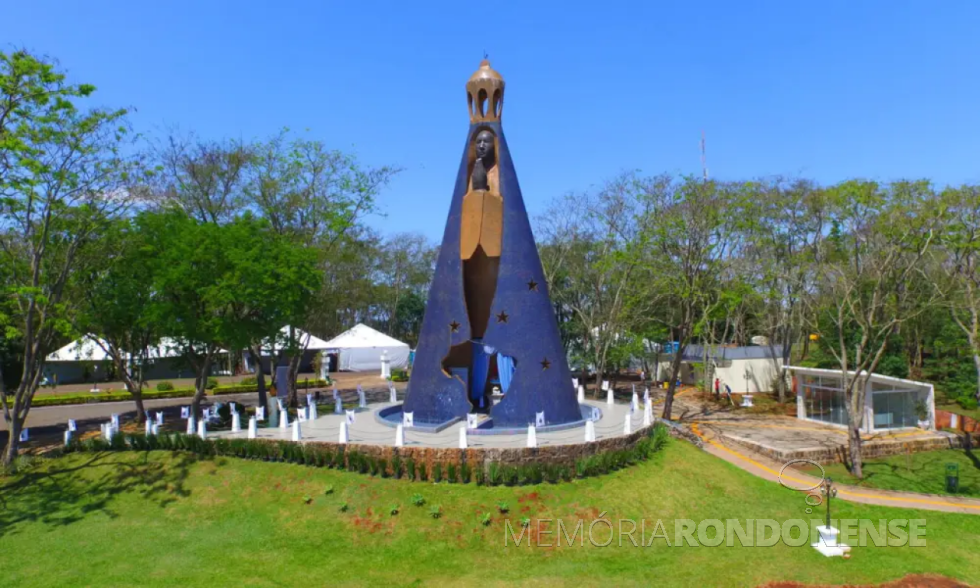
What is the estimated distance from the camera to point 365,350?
2109 inches

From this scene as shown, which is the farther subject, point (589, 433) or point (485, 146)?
point (485, 146)

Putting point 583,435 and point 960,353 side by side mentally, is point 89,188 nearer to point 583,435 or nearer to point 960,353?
point 583,435

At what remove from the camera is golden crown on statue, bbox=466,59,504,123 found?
→ 19859 millimetres

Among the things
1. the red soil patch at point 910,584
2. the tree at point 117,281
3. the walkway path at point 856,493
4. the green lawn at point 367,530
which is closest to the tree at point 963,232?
the walkway path at point 856,493

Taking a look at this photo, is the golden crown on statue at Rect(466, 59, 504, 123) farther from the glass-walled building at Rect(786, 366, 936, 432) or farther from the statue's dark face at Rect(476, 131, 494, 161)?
the glass-walled building at Rect(786, 366, 936, 432)

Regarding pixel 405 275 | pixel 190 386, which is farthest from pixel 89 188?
pixel 405 275

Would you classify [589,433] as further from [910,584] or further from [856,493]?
[856,493]

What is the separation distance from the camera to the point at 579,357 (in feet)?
135

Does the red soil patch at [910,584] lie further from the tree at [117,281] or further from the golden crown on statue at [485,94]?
the tree at [117,281]

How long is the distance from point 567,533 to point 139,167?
16385 mm

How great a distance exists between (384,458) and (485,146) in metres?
9.72

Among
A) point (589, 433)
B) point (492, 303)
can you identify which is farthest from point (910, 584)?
point (492, 303)

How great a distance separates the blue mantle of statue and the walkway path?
5676 millimetres

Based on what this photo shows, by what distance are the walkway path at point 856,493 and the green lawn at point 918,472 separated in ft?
4.62
